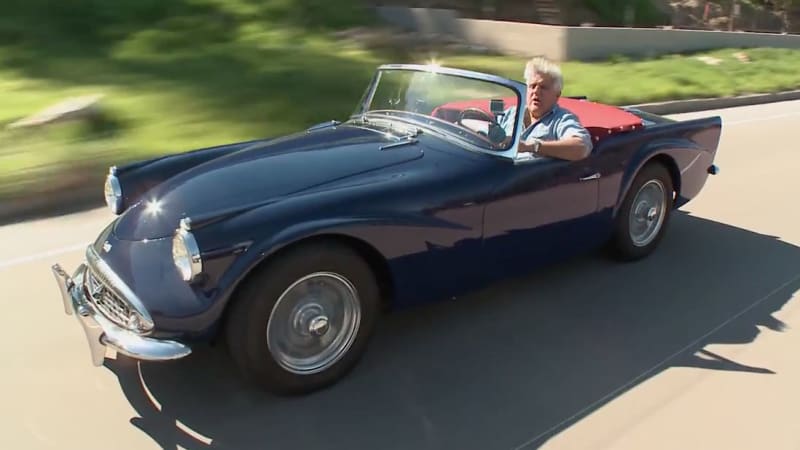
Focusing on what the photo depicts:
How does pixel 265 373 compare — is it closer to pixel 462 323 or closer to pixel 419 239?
pixel 419 239

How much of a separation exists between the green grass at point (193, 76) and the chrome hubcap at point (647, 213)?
172 inches

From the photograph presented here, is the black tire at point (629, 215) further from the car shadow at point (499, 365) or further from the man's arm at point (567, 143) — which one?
the man's arm at point (567, 143)

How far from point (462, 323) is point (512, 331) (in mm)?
269

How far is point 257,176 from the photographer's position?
130 inches

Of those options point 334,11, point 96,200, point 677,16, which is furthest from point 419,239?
point 677,16

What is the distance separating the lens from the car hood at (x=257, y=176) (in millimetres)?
3096

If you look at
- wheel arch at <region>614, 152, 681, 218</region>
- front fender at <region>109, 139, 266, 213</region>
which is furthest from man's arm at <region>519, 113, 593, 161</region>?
front fender at <region>109, 139, 266, 213</region>

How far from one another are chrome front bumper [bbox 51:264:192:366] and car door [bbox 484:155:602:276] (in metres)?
1.64

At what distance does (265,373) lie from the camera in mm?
2982

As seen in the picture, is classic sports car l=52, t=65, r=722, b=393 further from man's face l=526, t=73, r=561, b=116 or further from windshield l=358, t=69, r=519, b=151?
man's face l=526, t=73, r=561, b=116

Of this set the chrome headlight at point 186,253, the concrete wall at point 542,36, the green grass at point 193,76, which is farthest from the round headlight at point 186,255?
the concrete wall at point 542,36

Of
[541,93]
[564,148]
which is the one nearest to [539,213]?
[564,148]

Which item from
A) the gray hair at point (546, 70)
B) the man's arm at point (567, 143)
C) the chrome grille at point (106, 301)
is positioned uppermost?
the gray hair at point (546, 70)

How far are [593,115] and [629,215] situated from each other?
0.74 meters
